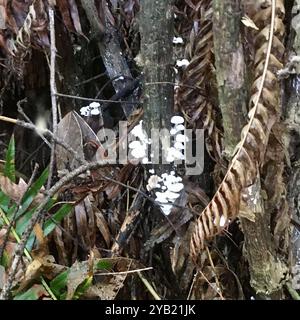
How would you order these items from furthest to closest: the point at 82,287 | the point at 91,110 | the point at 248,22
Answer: the point at 91,110
the point at 82,287
the point at 248,22

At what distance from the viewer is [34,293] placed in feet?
2.78

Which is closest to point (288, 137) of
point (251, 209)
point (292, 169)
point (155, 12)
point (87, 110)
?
point (292, 169)

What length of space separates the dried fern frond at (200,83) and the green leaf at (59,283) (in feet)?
1.09

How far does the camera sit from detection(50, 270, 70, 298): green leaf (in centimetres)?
86

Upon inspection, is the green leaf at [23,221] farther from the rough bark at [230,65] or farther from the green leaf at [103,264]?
the rough bark at [230,65]

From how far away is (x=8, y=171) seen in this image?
0.93 metres

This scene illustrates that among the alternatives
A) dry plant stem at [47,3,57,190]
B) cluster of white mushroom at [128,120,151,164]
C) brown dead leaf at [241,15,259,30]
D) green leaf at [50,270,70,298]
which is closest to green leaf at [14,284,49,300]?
green leaf at [50,270,70,298]

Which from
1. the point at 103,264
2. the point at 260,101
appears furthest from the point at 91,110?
the point at 260,101

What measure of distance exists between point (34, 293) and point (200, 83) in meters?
0.45

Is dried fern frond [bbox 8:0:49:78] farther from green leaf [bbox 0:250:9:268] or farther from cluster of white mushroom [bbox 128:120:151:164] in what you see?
green leaf [bbox 0:250:9:268]

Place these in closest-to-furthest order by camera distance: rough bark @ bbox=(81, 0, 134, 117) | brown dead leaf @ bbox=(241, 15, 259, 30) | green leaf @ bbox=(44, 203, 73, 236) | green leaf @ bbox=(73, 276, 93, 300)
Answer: brown dead leaf @ bbox=(241, 15, 259, 30) → green leaf @ bbox=(73, 276, 93, 300) → green leaf @ bbox=(44, 203, 73, 236) → rough bark @ bbox=(81, 0, 134, 117)

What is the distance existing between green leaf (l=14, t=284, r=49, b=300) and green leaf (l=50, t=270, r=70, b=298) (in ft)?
0.05

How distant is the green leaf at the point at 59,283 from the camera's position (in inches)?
33.9

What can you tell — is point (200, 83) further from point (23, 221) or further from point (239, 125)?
point (23, 221)
